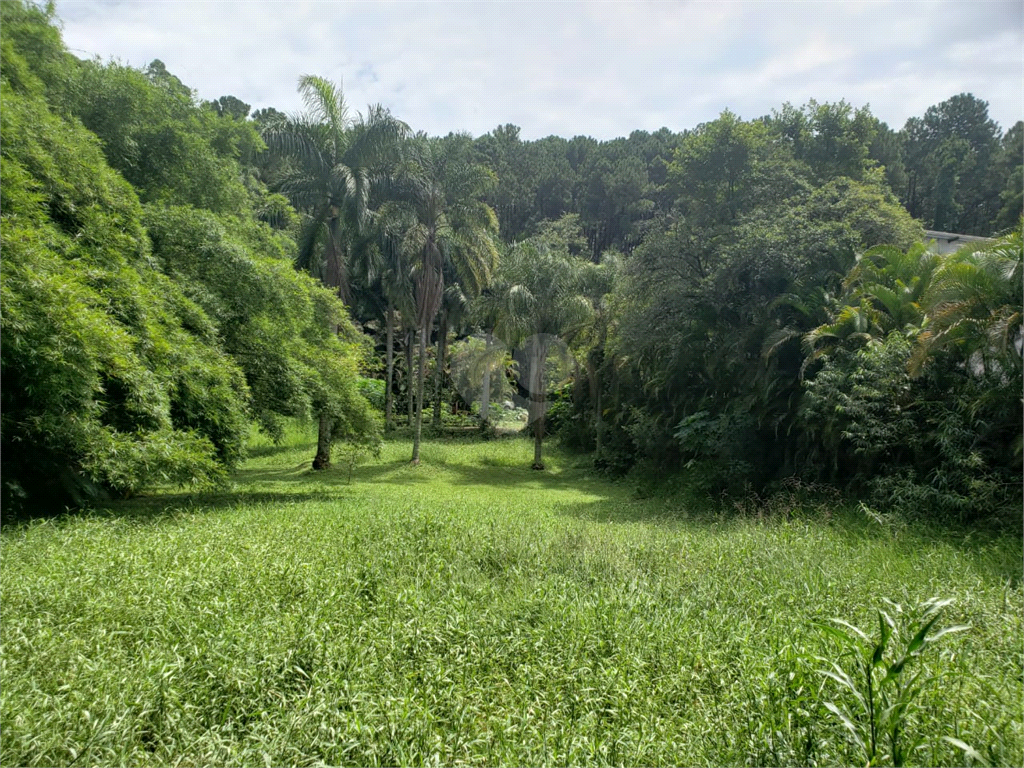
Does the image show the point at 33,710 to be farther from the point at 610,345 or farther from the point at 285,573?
the point at 610,345

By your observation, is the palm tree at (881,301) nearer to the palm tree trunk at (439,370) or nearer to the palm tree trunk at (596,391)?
the palm tree trunk at (596,391)

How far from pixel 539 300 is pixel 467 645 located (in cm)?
1902

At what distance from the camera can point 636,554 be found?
6.94 meters

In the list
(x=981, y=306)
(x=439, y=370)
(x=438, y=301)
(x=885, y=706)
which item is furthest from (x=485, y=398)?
(x=885, y=706)

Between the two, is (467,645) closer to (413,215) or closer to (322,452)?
(322,452)

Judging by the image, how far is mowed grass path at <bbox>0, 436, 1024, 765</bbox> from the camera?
10.5 ft

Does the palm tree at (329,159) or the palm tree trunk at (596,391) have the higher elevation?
the palm tree at (329,159)

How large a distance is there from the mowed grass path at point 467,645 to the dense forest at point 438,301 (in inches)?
74.4

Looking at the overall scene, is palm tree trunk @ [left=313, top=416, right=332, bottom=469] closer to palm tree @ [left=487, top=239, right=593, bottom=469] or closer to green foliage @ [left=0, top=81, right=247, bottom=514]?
palm tree @ [left=487, top=239, right=593, bottom=469]

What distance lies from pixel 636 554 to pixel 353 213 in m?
16.2

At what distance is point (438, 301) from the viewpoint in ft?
75.1

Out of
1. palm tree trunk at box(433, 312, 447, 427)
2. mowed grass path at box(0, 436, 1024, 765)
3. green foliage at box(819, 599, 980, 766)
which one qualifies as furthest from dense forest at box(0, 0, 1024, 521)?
green foliage at box(819, 599, 980, 766)

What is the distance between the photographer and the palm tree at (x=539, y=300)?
2245 cm

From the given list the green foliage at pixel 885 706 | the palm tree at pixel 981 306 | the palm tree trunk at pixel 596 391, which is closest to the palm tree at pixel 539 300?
the palm tree trunk at pixel 596 391
